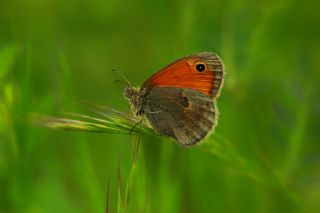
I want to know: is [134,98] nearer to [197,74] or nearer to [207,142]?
[197,74]

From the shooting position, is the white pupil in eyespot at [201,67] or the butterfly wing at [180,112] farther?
the white pupil in eyespot at [201,67]

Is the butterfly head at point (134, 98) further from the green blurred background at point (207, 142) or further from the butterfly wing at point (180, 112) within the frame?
the green blurred background at point (207, 142)

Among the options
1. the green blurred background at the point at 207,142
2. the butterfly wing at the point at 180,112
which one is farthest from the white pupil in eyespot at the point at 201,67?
the green blurred background at the point at 207,142

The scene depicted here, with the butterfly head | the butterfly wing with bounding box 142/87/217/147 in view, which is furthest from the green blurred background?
the butterfly head

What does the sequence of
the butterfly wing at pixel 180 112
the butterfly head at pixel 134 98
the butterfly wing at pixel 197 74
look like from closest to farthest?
the butterfly wing at pixel 180 112
the butterfly wing at pixel 197 74
the butterfly head at pixel 134 98

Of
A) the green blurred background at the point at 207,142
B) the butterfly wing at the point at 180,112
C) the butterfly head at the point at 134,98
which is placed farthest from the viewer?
the butterfly head at the point at 134,98

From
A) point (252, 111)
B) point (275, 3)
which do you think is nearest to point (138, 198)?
point (252, 111)

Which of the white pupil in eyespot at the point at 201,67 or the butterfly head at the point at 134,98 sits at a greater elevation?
the white pupil in eyespot at the point at 201,67

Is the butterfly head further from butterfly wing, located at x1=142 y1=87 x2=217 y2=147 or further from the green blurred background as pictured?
the green blurred background
